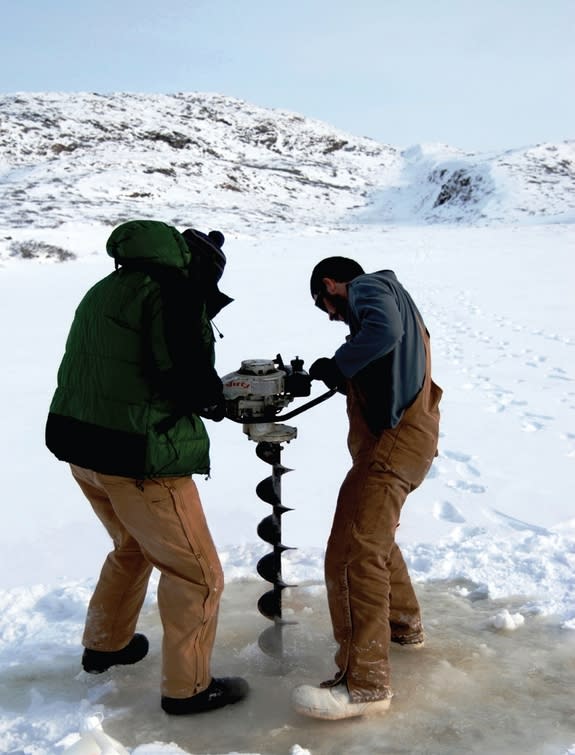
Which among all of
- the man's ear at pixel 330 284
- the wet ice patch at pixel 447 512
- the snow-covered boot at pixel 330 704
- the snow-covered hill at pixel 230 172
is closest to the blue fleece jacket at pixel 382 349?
the man's ear at pixel 330 284

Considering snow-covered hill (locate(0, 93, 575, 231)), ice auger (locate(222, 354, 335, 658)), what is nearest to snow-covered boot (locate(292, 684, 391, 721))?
ice auger (locate(222, 354, 335, 658))

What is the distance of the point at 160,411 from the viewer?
8.61 feet

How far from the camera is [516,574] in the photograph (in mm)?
3928

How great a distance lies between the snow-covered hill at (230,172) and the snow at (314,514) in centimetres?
1831

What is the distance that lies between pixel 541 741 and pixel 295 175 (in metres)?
60.5

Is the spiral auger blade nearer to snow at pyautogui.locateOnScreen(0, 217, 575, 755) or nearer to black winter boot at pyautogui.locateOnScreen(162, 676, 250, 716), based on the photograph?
snow at pyautogui.locateOnScreen(0, 217, 575, 755)

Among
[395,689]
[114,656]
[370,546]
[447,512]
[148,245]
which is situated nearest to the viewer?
[148,245]

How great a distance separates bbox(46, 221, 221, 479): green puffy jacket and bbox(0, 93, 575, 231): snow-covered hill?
2371 centimetres

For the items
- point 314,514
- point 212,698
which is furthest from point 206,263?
point 314,514

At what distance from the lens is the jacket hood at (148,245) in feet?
8.33

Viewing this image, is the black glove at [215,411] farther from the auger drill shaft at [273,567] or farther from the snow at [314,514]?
the snow at [314,514]

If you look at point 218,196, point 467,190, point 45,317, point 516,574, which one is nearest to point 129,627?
point 516,574

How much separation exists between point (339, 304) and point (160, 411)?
91 cm

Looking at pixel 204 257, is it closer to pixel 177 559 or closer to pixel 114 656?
pixel 177 559
